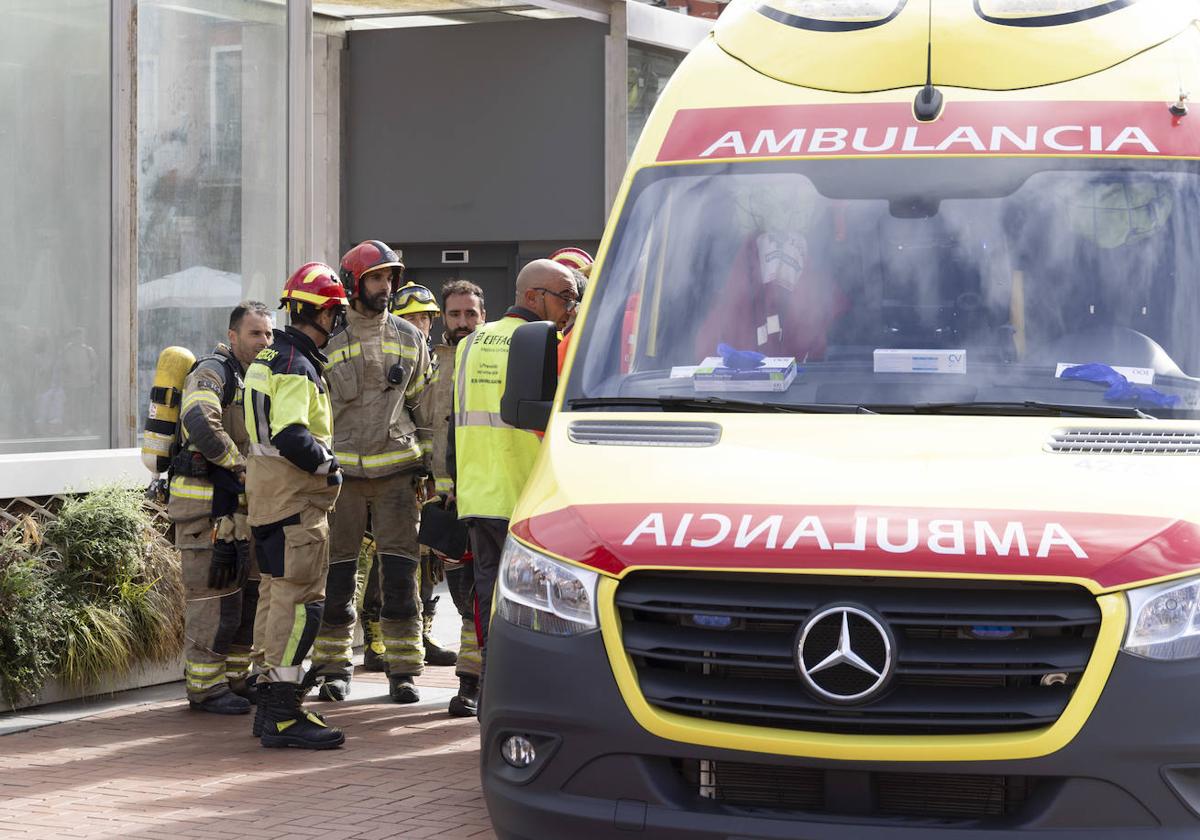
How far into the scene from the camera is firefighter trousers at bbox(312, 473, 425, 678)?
9305 mm

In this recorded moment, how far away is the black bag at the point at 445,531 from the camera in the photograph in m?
8.81

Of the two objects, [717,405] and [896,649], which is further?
[717,405]

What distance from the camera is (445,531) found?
8852mm

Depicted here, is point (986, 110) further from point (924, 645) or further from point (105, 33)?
point (105, 33)

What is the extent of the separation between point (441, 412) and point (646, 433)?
4.22 m

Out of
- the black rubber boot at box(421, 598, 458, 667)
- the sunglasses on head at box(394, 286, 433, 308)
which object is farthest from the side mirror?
the black rubber boot at box(421, 598, 458, 667)

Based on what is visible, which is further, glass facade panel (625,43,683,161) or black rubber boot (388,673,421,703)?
glass facade panel (625,43,683,161)

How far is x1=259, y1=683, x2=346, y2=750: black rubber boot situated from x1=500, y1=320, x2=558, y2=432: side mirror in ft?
9.58

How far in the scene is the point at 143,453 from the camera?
31.0 ft

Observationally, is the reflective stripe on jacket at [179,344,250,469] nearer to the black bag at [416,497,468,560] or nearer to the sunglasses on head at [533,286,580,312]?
the black bag at [416,497,468,560]

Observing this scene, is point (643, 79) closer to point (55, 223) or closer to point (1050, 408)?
point (55, 223)

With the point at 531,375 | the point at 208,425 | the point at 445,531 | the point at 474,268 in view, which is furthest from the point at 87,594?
the point at 474,268

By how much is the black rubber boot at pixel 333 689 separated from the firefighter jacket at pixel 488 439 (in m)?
1.84

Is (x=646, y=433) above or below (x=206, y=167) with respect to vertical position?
below
